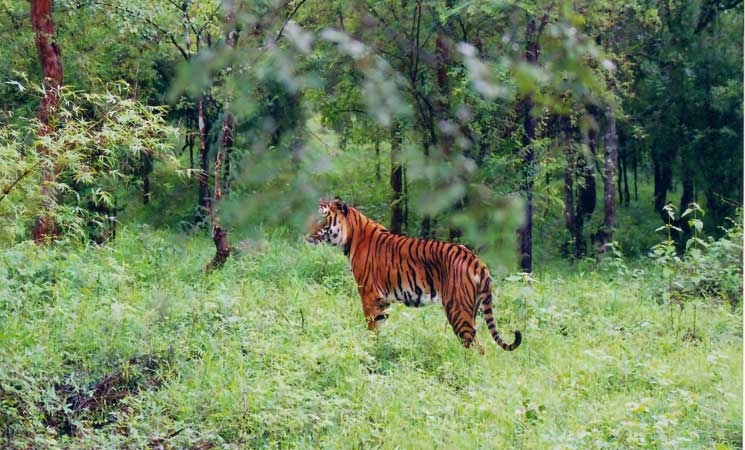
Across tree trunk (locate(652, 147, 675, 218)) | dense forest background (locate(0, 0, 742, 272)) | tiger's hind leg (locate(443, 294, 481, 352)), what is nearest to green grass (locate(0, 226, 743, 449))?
tiger's hind leg (locate(443, 294, 481, 352))

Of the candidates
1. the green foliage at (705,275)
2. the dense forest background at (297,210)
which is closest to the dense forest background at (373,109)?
the dense forest background at (297,210)

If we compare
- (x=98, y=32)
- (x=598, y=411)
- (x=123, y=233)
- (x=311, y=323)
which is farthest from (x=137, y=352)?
(x=98, y=32)

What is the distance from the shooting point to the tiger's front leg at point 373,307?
15.1ft

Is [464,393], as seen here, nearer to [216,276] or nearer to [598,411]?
[598,411]

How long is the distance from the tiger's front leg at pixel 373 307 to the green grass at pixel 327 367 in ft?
0.21

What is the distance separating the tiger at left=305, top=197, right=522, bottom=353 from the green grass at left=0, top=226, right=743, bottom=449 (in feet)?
0.46

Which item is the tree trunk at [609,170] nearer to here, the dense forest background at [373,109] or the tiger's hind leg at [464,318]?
the dense forest background at [373,109]

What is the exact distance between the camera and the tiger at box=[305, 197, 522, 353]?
4.39 m

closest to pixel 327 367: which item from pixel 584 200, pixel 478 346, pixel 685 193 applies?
pixel 478 346

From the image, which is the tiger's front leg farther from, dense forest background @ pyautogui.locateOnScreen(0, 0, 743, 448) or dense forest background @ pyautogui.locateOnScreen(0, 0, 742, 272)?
dense forest background @ pyautogui.locateOnScreen(0, 0, 742, 272)

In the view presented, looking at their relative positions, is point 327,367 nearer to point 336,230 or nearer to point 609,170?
point 336,230

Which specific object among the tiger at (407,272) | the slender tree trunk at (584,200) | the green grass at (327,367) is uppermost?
the slender tree trunk at (584,200)

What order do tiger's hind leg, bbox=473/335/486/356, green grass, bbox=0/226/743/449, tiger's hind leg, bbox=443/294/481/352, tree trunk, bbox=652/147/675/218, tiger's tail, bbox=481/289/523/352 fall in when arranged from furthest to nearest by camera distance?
tree trunk, bbox=652/147/675/218
tiger's hind leg, bbox=443/294/481/352
tiger's hind leg, bbox=473/335/486/356
tiger's tail, bbox=481/289/523/352
green grass, bbox=0/226/743/449

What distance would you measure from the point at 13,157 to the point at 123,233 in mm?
3279
